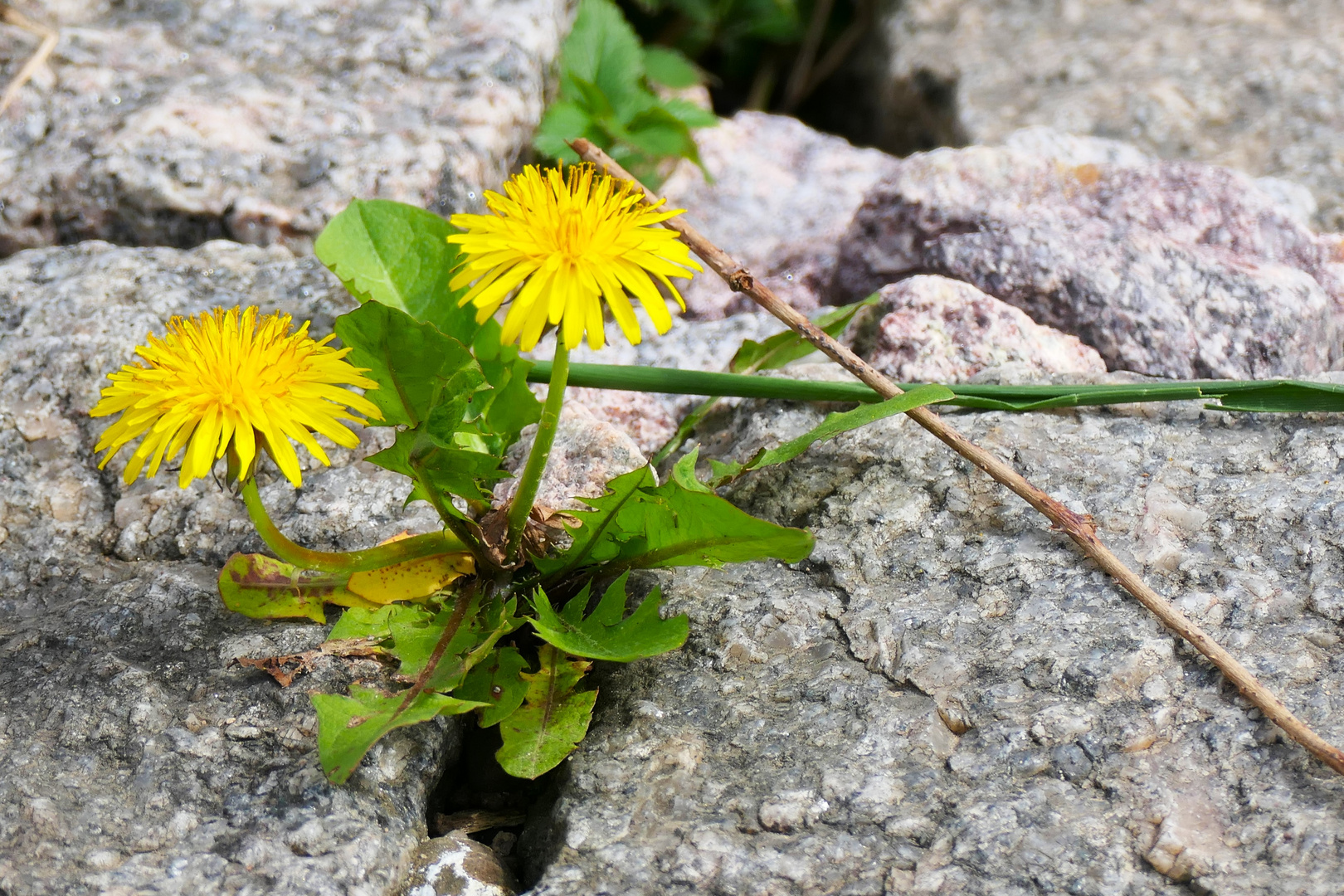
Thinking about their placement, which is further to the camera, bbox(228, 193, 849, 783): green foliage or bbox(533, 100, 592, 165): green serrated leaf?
bbox(533, 100, 592, 165): green serrated leaf

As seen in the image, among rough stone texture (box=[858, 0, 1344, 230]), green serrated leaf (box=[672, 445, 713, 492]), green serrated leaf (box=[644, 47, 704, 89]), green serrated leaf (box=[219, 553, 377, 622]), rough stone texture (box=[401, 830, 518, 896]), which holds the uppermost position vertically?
rough stone texture (box=[858, 0, 1344, 230])

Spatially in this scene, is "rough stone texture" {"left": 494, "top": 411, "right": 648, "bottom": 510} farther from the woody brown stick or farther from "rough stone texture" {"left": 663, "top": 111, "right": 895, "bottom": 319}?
"rough stone texture" {"left": 663, "top": 111, "right": 895, "bottom": 319}

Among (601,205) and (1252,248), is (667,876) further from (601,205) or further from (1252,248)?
(1252,248)

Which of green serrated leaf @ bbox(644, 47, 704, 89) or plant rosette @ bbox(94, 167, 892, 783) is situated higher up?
green serrated leaf @ bbox(644, 47, 704, 89)

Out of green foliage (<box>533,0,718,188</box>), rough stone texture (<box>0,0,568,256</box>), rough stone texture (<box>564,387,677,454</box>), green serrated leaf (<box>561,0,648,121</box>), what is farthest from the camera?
green serrated leaf (<box>561,0,648,121</box>)

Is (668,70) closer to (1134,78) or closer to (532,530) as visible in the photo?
(1134,78)

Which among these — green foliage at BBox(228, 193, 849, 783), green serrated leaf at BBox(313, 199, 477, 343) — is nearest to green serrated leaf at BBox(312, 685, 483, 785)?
green foliage at BBox(228, 193, 849, 783)

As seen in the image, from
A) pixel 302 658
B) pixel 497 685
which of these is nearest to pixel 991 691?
pixel 497 685
